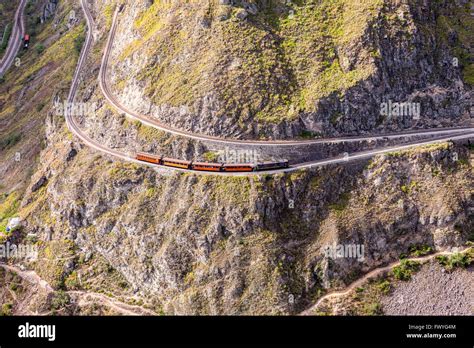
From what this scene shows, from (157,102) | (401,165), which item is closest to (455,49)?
(401,165)

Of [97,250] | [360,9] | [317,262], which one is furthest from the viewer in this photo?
[360,9]

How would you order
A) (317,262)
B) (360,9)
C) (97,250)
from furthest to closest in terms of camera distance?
1. (360,9)
2. (97,250)
3. (317,262)

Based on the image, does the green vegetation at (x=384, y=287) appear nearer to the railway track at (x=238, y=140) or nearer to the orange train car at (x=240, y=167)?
the railway track at (x=238, y=140)

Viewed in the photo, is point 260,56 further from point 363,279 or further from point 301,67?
Answer: point 363,279

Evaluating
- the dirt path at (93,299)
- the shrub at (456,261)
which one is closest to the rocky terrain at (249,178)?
the dirt path at (93,299)

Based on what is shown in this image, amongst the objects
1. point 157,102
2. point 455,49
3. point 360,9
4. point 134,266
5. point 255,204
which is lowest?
point 134,266

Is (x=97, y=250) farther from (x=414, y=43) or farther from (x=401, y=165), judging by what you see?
(x=414, y=43)

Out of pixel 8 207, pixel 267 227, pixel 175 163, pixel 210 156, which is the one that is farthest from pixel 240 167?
pixel 8 207
